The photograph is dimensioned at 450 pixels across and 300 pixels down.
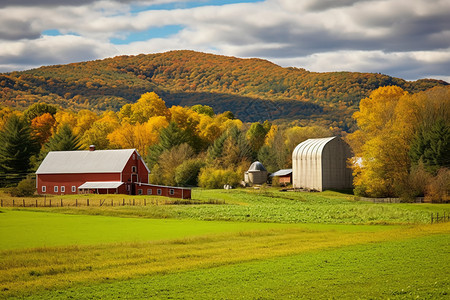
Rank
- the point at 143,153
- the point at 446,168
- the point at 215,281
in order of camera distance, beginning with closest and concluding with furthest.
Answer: the point at 215,281 < the point at 446,168 < the point at 143,153

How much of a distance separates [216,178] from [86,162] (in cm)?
2169

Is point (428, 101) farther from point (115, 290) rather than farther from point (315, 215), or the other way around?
point (115, 290)

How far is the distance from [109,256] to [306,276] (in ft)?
31.4

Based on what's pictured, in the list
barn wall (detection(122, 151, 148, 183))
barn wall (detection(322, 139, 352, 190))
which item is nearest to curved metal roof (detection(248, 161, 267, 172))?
barn wall (detection(322, 139, 352, 190))

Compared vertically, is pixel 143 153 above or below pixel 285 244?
above

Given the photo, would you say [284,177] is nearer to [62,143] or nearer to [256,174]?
[256,174]

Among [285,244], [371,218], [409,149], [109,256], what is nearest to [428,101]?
[409,149]

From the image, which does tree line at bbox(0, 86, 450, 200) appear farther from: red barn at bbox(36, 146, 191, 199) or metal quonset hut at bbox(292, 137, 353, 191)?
red barn at bbox(36, 146, 191, 199)

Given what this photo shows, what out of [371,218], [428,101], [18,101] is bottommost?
[371,218]

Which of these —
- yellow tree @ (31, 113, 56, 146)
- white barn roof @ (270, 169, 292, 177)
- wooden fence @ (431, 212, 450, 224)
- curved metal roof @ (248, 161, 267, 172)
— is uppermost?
yellow tree @ (31, 113, 56, 146)

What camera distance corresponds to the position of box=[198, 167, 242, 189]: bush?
92188mm

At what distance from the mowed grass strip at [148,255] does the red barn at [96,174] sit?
43.8m

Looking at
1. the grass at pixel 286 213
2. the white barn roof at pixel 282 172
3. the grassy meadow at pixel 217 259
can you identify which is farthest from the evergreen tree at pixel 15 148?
the grassy meadow at pixel 217 259

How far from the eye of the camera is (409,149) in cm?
7238
